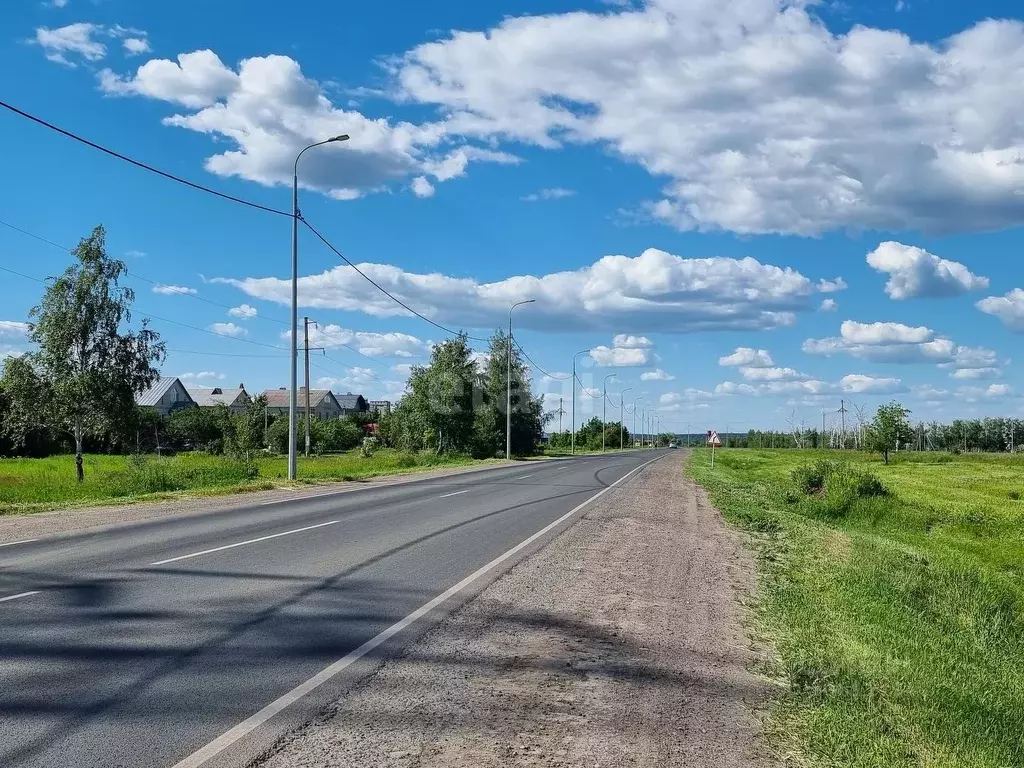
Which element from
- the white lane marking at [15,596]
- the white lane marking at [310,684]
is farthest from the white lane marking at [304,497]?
the white lane marking at [310,684]

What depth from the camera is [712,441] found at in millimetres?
42000

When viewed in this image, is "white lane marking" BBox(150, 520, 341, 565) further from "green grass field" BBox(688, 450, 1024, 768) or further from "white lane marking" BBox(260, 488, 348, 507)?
"green grass field" BBox(688, 450, 1024, 768)

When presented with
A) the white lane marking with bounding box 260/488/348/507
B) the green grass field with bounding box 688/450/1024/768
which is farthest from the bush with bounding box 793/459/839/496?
the white lane marking with bounding box 260/488/348/507

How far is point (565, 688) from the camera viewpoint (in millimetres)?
5875

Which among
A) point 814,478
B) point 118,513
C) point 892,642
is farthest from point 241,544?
point 814,478

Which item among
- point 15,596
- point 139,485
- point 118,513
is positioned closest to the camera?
point 15,596

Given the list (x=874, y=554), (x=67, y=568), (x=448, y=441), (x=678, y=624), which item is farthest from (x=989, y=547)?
(x=448, y=441)

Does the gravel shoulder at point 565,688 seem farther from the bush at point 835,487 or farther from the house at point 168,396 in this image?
the house at point 168,396

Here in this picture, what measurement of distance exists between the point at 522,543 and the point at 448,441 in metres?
Result: 50.5

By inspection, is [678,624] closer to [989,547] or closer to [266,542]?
[266,542]

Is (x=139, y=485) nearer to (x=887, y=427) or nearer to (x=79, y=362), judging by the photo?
Answer: (x=79, y=362)

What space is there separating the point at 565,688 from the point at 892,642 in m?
3.83

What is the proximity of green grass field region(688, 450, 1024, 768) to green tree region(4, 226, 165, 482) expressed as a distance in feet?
82.4

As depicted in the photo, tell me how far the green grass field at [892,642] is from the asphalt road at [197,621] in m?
3.21
